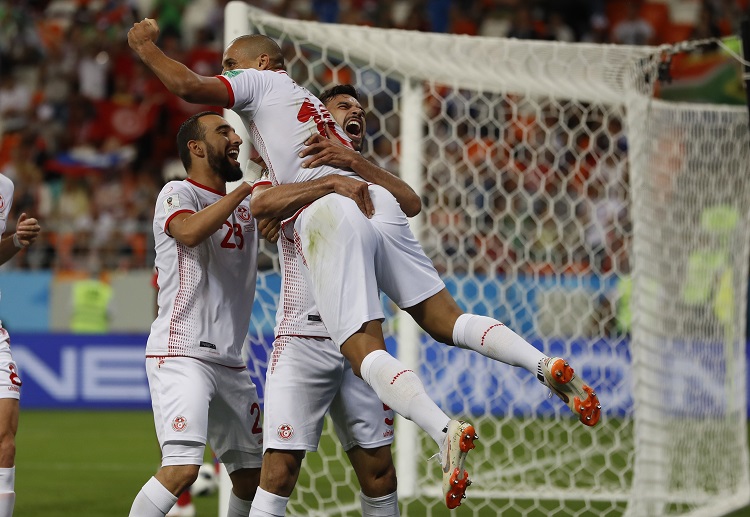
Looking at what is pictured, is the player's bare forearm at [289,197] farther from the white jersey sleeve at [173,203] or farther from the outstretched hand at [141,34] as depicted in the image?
the outstretched hand at [141,34]

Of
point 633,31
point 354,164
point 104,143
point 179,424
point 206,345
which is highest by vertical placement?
point 633,31

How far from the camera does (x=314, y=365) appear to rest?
4.93 meters

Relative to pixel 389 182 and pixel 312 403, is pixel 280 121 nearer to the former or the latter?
pixel 389 182

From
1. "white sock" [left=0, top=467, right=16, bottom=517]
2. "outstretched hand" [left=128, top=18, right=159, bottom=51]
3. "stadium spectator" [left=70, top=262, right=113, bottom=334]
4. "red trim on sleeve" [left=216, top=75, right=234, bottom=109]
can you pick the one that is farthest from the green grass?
"outstretched hand" [left=128, top=18, right=159, bottom=51]

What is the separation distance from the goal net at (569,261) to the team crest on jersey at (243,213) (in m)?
1.30

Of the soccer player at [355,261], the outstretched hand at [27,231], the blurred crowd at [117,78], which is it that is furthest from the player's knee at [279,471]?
the blurred crowd at [117,78]

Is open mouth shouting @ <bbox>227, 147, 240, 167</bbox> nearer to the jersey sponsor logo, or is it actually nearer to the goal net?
the jersey sponsor logo

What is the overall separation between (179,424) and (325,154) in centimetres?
122

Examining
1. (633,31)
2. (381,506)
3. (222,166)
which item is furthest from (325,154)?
(633,31)

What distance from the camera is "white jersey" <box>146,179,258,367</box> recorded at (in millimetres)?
5020

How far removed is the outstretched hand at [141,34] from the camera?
14.8 feet

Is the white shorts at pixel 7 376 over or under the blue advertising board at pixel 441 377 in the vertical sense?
over

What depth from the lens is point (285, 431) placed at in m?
4.83

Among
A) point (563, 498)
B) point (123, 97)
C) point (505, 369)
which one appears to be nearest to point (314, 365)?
point (563, 498)
